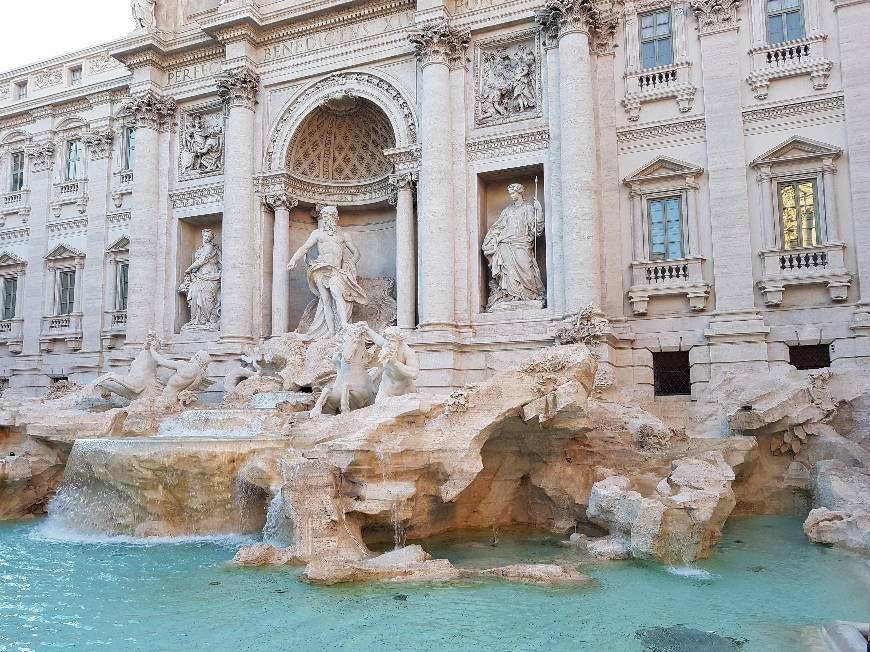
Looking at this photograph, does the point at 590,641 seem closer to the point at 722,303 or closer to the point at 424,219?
the point at 722,303

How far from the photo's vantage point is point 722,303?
14352mm

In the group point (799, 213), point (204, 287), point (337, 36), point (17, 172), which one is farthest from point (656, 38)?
point (17, 172)

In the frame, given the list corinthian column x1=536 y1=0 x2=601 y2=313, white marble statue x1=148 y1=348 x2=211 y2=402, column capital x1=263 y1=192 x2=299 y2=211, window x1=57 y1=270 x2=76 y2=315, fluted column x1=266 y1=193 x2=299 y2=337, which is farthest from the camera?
window x1=57 y1=270 x2=76 y2=315

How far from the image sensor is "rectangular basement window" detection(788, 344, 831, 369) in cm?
1385

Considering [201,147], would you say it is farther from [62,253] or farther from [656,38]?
[656,38]

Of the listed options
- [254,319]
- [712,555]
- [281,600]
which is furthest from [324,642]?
[254,319]

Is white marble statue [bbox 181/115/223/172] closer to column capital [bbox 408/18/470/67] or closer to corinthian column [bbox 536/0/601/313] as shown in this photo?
column capital [bbox 408/18/470/67]

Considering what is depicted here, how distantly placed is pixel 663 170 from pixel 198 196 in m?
11.8

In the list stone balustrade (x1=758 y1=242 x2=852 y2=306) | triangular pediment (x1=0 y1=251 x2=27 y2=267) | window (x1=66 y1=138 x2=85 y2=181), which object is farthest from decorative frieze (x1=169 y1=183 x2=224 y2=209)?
stone balustrade (x1=758 y1=242 x2=852 y2=306)

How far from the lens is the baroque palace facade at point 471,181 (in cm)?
1427

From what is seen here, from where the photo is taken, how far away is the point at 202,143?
19.9 metres

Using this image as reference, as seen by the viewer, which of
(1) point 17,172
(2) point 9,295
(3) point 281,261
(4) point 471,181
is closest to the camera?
(4) point 471,181

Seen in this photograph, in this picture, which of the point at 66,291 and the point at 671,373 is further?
the point at 66,291

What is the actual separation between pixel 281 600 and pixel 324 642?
1.18 metres
